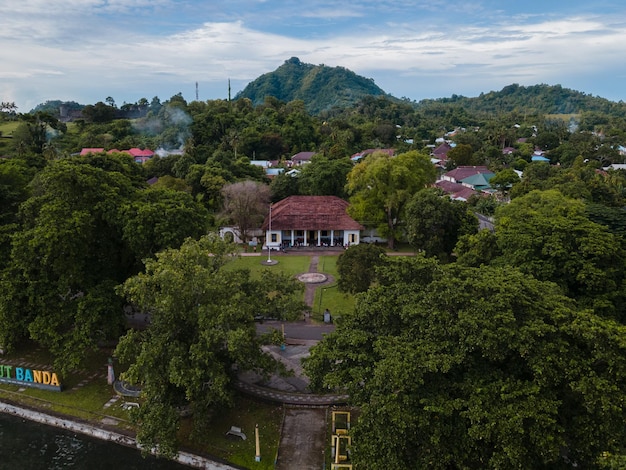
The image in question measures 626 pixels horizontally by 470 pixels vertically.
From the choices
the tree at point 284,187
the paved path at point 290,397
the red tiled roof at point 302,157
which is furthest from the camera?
the red tiled roof at point 302,157

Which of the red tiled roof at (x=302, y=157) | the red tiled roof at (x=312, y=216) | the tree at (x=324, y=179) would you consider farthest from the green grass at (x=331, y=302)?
the red tiled roof at (x=302, y=157)

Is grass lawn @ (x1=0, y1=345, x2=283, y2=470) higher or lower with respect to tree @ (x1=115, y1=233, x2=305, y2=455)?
lower

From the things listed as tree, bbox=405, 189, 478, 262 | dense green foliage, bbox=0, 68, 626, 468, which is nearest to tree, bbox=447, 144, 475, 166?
dense green foliage, bbox=0, 68, 626, 468

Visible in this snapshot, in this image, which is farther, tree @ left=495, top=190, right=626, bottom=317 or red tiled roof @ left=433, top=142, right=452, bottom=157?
red tiled roof @ left=433, top=142, right=452, bottom=157

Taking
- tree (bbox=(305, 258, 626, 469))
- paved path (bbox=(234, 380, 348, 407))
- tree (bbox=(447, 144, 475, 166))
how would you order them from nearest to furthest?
tree (bbox=(305, 258, 626, 469))
paved path (bbox=(234, 380, 348, 407))
tree (bbox=(447, 144, 475, 166))

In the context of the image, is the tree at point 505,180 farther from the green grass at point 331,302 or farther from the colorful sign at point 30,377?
the colorful sign at point 30,377

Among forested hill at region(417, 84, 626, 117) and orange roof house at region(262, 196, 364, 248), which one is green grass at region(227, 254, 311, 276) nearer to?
orange roof house at region(262, 196, 364, 248)
